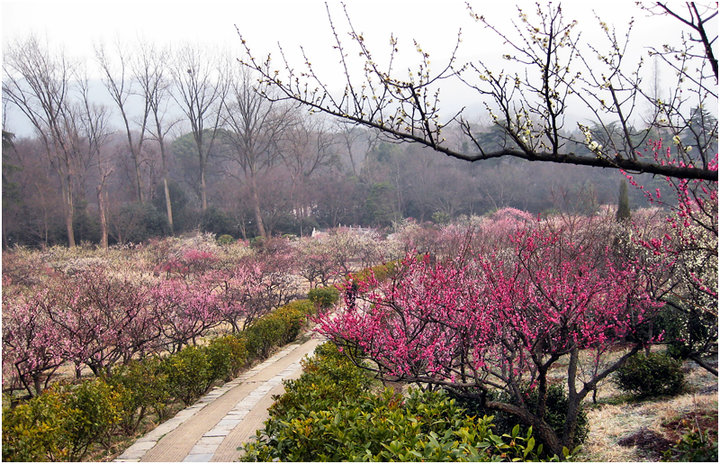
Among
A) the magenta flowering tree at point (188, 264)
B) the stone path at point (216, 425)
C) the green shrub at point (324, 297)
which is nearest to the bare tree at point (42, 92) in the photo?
the magenta flowering tree at point (188, 264)

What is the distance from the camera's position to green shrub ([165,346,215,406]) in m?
7.30

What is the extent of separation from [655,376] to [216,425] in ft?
18.0

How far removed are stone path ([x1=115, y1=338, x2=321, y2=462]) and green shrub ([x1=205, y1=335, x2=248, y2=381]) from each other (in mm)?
216

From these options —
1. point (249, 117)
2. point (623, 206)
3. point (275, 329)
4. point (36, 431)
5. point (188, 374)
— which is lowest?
point (275, 329)

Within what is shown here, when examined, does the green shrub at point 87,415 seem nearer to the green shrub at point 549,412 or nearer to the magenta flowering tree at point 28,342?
the magenta flowering tree at point 28,342

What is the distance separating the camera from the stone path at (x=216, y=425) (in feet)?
16.7

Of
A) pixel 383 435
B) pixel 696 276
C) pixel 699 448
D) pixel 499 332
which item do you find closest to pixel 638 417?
pixel 696 276

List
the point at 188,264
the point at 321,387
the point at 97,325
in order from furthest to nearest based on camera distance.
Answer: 1. the point at 188,264
2. the point at 97,325
3. the point at 321,387

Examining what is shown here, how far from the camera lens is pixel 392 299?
4988 mm

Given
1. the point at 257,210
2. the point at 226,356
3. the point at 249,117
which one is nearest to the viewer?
the point at 226,356

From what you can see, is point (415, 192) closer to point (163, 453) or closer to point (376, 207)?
point (376, 207)

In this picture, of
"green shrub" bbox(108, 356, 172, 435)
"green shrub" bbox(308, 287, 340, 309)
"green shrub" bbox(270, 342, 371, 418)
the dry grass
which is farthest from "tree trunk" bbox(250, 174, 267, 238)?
the dry grass

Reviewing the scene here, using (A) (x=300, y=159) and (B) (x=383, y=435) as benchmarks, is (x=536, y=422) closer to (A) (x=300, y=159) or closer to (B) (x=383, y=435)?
(B) (x=383, y=435)

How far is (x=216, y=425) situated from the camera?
593 centimetres
